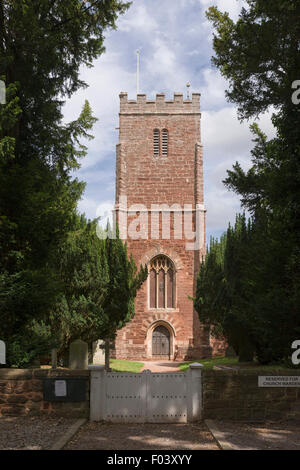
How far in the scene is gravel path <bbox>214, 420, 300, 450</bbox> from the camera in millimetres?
6613

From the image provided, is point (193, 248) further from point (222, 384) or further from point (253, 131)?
point (222, 384)

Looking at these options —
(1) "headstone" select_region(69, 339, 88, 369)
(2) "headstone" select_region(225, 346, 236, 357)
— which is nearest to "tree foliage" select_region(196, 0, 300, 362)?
(1) "headstone" select_region(69, 339, 88, 369)

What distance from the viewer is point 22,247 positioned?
1019cm

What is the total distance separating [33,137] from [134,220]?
53.4 ft

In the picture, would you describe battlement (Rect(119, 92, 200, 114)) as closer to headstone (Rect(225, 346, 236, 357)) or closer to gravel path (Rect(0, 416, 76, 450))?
headstone (Rect(225, 346, 236, 357))

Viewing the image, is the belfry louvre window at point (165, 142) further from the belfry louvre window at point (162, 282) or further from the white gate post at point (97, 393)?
the white gate post at point (97, 393)

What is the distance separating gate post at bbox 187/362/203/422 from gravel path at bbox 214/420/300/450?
414 millimetres

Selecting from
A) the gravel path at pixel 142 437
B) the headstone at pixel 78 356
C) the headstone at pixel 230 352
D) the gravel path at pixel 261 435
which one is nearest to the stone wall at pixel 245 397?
the gravel path at pixel 261 435

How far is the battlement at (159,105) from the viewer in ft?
95.7

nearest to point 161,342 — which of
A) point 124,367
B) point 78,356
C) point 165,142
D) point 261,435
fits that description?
point 124,367

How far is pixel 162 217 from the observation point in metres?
27.3

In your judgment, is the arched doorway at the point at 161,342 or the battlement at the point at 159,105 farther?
the battlement at the point at 159,105

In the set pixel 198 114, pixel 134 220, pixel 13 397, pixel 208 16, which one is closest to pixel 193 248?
pixel 134 220

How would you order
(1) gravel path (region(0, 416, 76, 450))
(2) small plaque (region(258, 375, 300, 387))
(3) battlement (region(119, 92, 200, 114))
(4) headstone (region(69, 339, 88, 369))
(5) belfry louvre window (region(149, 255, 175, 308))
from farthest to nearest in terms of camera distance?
(3) battlement (region(119, 92, 200, 114)), (5) belfry louvre window (region(149, 255, 175, 308)), (4) headstone (region(69, 339, 88, 369)), (2) small plaque (region(258, 375, 300, 387)), (1) gravel path (region(0, 416, 76, 450))
